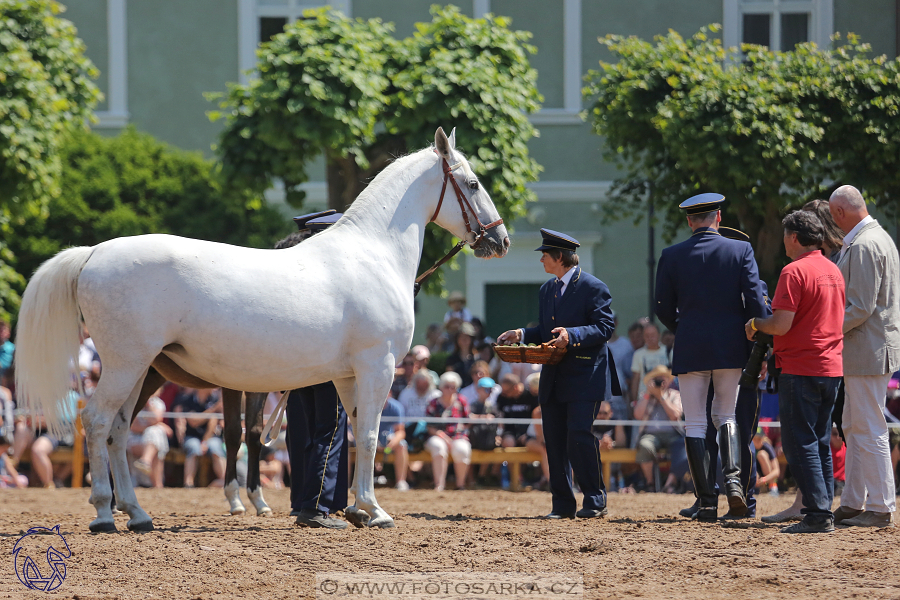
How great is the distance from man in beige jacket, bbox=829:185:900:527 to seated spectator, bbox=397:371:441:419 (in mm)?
6079

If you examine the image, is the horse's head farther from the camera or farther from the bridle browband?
the camera

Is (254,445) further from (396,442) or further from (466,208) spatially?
(396,442)

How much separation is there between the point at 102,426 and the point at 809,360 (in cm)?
449

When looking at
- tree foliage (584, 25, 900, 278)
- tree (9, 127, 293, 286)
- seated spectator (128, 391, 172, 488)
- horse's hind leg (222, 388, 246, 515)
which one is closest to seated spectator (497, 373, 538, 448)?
tree foliage (584, 25, 900, 278)

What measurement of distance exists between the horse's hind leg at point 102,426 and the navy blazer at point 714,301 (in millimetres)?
3748

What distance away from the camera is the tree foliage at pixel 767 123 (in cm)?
1264

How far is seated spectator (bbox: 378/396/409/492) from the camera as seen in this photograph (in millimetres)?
11414

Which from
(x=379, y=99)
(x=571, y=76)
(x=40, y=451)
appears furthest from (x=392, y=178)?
(x=571, y=76)

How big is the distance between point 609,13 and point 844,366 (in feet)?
43.8

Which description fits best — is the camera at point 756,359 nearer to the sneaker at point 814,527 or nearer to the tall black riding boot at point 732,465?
the tall black riding boot at point 732,465

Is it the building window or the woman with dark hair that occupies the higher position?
the building window

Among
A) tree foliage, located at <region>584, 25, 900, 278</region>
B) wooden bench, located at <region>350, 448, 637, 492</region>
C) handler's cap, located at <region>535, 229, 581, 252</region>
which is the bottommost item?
wooden bench, located at <region>350, 448, 637, 492</region>

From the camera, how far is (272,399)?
11.6m

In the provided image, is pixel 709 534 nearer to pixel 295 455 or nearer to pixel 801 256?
pixel 801 256
